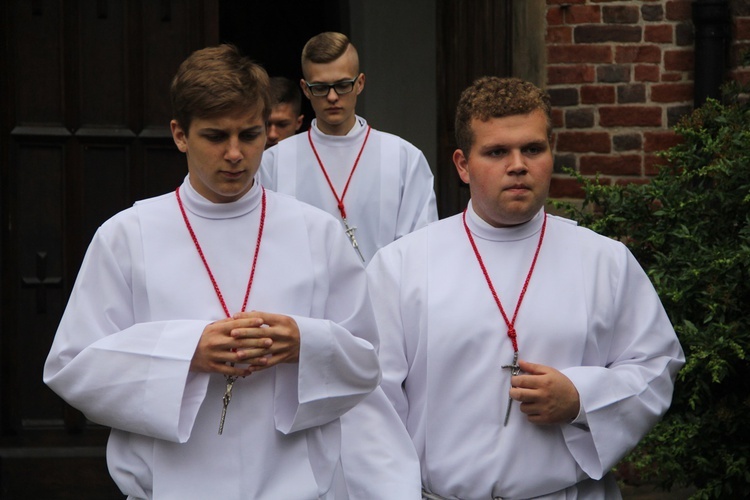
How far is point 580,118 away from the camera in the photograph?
7012 mm

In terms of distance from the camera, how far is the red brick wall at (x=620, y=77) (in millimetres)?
6965

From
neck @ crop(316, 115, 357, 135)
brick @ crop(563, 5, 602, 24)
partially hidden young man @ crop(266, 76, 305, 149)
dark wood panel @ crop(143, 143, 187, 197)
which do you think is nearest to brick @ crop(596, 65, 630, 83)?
brick @ crop(563, 5, 602, 24)

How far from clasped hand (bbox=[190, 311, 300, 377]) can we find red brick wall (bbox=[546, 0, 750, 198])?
3.76 metres

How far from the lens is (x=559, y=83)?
702 cm

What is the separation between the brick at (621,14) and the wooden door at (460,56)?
1.68 feet

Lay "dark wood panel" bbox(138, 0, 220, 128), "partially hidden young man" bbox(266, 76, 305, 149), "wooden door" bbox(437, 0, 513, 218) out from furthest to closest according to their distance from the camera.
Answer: "partially hidden young man" bbox(266, 76, 305, 149)
"wooden door" bbox(437, 0, 513, 218)
"dark wood panel" bbox(138, 0, 220, 128)

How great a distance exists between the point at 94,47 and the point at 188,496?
3.73 m

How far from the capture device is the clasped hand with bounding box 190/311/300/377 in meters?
3.37

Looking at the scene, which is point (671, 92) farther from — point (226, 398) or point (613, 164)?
point (226, 398)

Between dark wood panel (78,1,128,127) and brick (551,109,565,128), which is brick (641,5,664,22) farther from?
dark wood panel (78,1,128,127)

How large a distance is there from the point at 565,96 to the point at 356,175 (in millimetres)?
1133

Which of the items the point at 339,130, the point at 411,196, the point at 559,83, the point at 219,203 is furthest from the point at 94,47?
the point at 219,203

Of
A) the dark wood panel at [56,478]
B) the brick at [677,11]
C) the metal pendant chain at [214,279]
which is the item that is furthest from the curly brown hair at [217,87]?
the brick at [677,11]

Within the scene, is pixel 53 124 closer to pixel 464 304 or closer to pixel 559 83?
pixel 559 83
